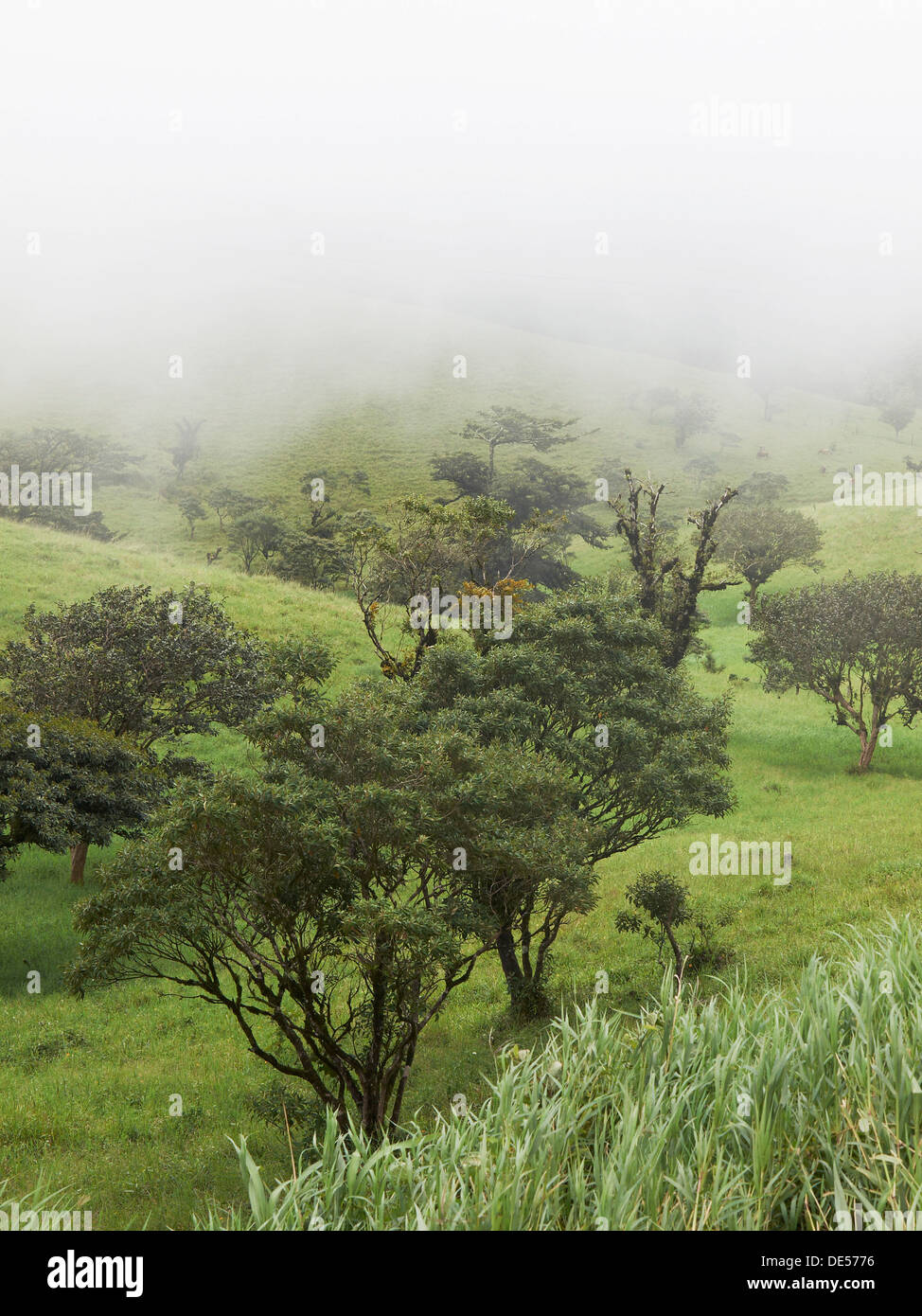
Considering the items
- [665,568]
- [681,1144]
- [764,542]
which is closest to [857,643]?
[665,568]

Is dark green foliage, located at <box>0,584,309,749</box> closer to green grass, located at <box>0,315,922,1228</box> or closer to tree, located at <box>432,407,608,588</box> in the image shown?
green grass, located at <box>0,315,922,1228</box>

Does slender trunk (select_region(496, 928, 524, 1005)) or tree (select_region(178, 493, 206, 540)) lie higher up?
tree (select_region(178, 493, 206, 540))

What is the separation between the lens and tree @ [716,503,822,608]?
6375 centimetres

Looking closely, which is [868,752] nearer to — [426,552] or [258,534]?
[426,552]

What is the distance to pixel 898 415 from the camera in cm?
13338

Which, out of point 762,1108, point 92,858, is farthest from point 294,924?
point 92,858

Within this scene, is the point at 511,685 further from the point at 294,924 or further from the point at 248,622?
the point at 248,622

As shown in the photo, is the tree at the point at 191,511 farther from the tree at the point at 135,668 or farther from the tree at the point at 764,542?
the tree at the point at 135,668

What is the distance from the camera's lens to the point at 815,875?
26219mm

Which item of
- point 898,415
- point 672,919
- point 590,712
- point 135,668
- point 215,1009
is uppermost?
point 898,415

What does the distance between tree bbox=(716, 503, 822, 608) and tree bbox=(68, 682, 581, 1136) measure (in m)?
53.2

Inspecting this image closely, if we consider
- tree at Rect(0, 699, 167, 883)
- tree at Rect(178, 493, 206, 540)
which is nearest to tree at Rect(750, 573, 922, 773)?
tree at Rect(0, 699, 167, 883)

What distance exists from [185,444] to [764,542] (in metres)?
81.3

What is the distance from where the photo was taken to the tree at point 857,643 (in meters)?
38.5
